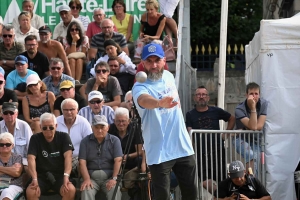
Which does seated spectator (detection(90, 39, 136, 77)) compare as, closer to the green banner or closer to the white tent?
the green banner

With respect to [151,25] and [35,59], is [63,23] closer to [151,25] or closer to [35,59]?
[35,59]

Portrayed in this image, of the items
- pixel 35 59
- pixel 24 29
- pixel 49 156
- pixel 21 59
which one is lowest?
pixel 49 156

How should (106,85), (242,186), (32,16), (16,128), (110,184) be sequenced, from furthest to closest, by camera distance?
1. (32,16)
2. (106,85)
3. (16,128)
4. (110,184)
5. (242,186)

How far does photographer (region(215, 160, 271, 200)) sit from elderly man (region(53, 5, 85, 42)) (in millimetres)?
5711

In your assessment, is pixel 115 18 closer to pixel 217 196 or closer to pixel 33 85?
pixel 33 85

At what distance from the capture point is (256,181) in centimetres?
1108

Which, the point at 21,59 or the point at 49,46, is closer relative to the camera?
the point at 21,59

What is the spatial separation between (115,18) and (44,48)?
1.70 m

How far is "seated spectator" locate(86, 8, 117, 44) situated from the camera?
15823 millimetres

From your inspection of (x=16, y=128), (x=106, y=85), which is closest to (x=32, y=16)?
(x=106, y=85)

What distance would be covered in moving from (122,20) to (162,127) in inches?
304

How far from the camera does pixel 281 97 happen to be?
11930mm

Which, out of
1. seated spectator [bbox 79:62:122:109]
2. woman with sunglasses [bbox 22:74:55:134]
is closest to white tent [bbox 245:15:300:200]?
seated spectator [bbox 79:62:122:109]

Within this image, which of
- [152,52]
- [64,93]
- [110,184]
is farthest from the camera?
[64,93]
